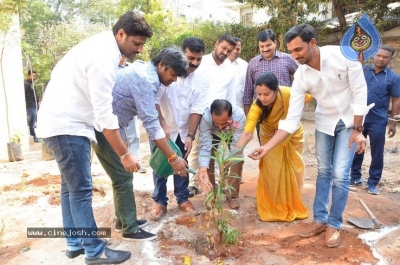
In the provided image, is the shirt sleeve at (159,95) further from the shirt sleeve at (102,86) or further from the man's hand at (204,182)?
the shirt sleeve at (102,86)

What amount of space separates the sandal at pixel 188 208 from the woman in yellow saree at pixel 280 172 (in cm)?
60

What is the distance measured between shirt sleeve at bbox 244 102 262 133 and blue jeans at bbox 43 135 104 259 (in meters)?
1.36

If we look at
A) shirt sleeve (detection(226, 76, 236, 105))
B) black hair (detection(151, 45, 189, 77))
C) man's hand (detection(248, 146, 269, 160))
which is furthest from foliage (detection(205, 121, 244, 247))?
shirt sleeve (detection(226, 76, 236, 105))

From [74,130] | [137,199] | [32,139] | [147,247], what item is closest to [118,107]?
[74,130]

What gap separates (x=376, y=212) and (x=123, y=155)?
8.41 feet

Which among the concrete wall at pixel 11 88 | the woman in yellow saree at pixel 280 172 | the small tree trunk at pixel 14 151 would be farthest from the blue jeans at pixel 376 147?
the concrete wall at pixel 11 88

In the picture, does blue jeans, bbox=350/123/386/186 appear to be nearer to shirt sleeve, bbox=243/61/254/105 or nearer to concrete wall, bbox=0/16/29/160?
shirt sleeve, bbox=243/61/254/105

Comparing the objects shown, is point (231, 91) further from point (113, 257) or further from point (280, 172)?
point (113, 257)

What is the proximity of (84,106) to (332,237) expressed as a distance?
2064mm

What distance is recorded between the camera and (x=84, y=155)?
236 cm

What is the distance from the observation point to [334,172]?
2848 millimetres

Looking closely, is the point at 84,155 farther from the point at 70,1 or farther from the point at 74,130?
the point at 70,1

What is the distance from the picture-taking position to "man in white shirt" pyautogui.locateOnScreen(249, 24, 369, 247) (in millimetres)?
2711

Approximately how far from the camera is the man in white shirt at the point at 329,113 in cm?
271
